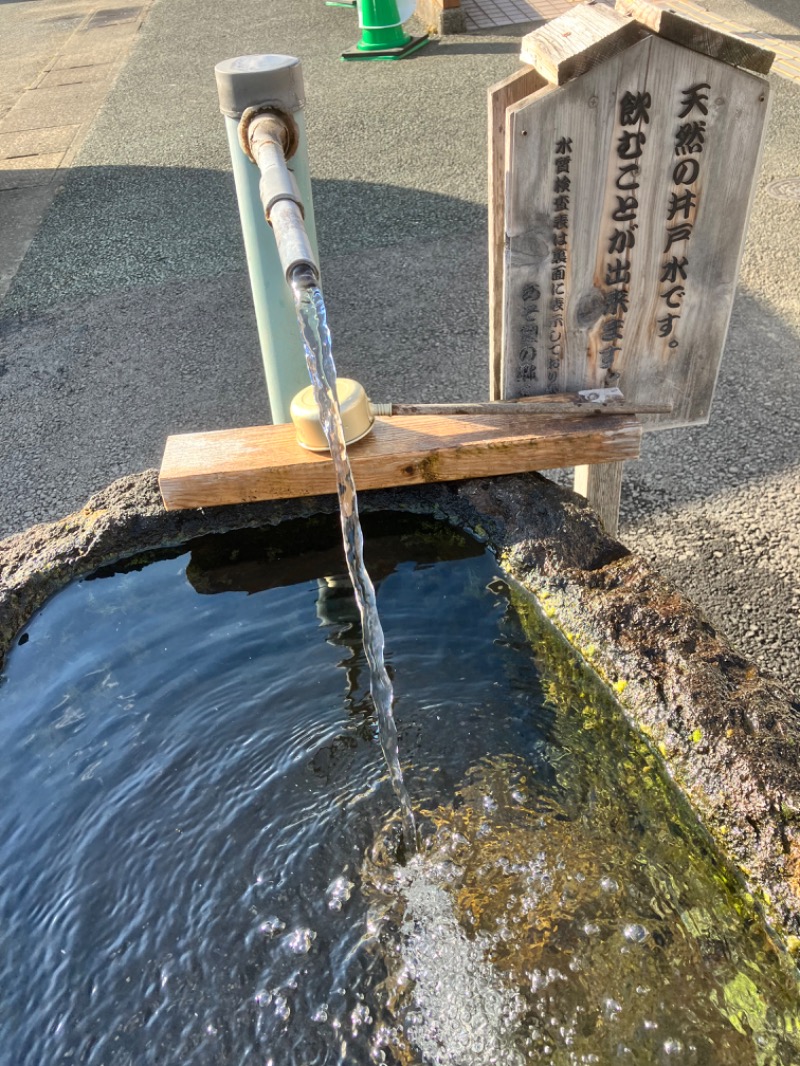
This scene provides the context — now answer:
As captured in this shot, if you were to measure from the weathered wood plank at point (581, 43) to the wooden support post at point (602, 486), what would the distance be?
3.66 feet

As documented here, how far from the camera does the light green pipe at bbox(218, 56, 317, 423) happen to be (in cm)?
260

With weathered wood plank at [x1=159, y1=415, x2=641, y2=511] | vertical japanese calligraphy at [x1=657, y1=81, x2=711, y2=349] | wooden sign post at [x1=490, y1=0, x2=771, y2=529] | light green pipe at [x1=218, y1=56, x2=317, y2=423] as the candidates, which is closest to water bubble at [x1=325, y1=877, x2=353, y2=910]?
weathered wood plank at [x1=159, y1=415, x2=641, y2=511]

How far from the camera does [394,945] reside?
196 centimetres

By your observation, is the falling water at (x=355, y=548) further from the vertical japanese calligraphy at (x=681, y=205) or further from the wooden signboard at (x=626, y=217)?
the vertical japanese calligraphy at (x=681, y=205)

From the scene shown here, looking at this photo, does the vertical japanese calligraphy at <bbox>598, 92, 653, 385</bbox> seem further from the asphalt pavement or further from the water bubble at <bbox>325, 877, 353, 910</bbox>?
the water bubble at <bbox>325, 877, 353, 910</bbox>

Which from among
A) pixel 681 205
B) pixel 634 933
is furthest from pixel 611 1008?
pixel 681 205

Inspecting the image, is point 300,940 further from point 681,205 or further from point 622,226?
point 681,205

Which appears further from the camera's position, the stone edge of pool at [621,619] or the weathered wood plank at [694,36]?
the weathered wood plank at [694,36]

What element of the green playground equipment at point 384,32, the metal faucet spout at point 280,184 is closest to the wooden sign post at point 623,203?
the metal faucet spout at point 280,184

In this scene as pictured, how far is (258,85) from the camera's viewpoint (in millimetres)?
2439

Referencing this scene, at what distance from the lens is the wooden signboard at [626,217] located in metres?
→ 2.08

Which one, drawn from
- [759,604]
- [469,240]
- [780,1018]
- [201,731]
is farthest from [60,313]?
[780,1018]

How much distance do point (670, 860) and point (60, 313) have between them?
4.91m

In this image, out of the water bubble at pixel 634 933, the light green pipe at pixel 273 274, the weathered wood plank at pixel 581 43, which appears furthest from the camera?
the light green pipe at pixel 273 274
